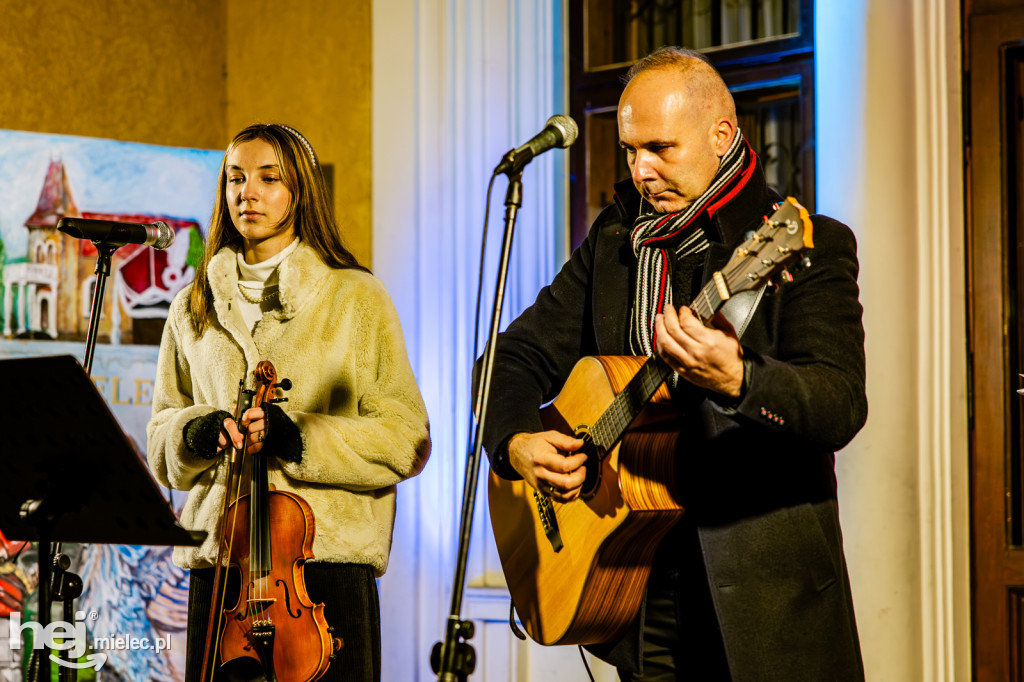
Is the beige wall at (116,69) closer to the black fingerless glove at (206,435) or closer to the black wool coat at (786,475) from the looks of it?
→ the black fingerless glove at (206,435)

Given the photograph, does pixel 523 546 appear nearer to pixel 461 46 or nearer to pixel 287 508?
pixel 287 508

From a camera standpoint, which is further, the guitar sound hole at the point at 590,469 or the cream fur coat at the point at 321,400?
the cream fur coat at the point at 321,400

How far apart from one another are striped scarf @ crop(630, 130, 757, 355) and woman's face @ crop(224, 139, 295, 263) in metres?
1.04

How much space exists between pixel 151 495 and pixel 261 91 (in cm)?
321

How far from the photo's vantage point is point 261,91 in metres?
4.93

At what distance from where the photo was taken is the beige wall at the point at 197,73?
4379mm

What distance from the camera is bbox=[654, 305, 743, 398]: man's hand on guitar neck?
1778mm

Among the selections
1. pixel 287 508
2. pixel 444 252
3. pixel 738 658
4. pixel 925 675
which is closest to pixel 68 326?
pixel 444 252

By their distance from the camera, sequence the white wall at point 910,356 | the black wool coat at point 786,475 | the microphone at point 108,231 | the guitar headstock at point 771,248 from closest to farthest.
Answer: the guitar headstock at point 771,248 < the black wool coat at point 786,475 < the microphone at point 108,231 < the white wall at point 910,356

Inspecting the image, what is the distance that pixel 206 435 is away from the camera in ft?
8.58

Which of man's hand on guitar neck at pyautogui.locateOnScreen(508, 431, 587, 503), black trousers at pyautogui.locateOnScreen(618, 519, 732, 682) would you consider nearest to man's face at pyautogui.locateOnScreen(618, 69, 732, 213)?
man's hand on guitar neck at pyautogui.locateOnScreen(508, 431, 587, 503)

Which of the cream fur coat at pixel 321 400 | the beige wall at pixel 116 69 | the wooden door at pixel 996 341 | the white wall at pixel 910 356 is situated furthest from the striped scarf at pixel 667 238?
the beige wall at pixel 116 69

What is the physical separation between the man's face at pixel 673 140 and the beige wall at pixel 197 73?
244cm

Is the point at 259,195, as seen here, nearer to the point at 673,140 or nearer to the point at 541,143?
the point at 541,143
